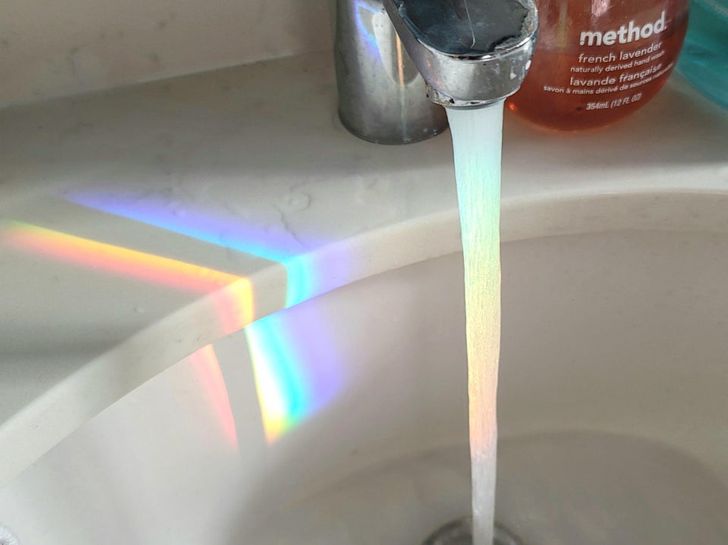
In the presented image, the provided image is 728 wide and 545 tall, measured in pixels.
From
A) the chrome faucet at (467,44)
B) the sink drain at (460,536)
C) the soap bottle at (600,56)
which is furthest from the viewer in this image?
the sink drain at (460,536)

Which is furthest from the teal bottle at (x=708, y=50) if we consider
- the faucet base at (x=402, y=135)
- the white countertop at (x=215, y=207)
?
the faucet base at (x=402, y=135)

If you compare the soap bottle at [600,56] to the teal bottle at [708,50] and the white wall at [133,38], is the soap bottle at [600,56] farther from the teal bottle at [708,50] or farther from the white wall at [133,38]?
the white wall at [133,38]

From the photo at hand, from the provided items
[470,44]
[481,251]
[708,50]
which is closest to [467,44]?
[470,44]

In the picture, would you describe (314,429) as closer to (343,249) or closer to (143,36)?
(343,249)

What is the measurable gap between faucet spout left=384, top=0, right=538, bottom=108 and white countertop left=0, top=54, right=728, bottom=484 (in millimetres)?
109

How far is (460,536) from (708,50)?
1.02 feet

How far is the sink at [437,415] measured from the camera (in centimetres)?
41

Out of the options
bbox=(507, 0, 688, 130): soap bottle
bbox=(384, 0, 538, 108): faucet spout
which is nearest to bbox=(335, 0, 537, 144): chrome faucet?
bbox=(384, 0, 538, 108): faucet spout

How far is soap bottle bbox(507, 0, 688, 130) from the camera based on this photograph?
0.39 m

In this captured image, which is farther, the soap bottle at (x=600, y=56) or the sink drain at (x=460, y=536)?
the sink drain at (x=460, y=536)

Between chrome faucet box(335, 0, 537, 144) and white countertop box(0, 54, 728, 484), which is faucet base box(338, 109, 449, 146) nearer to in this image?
white countertop box(0, 54, 728, 484)

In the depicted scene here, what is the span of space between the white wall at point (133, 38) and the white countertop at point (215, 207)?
0.04 ft

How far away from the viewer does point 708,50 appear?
451 millimetres

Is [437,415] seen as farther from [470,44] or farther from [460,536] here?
[470,44]
